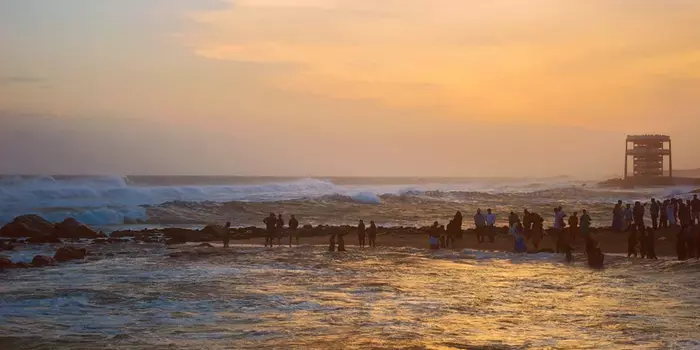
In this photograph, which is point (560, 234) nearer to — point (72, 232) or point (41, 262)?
point (41, 262)

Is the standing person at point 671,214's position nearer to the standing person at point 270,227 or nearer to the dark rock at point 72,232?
the standing person at point 270,227

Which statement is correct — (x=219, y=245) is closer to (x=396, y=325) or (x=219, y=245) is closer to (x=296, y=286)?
(x=296, y=286)

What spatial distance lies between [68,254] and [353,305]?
1218 cm

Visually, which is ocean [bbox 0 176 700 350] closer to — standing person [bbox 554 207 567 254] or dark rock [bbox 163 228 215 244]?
standing person [bbox 554 207 567 254]

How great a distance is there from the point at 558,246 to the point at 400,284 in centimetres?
831

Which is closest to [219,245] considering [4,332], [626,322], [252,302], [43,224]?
[43,224]

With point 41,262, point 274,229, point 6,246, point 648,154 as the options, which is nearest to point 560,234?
point 274,229

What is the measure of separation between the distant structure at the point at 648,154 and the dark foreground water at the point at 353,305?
61766 mm

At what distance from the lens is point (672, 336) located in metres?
11.0

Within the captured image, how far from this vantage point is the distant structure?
78062 mm

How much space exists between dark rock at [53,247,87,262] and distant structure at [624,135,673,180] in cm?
6594

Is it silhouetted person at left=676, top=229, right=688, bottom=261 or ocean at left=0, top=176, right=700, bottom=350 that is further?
silhouetted person at left=676, top=229, right=688, bottom=261

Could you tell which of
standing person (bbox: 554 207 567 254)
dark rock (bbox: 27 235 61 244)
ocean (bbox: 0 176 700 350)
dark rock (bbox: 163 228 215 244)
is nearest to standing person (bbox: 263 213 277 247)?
ocean (bbox: 0 176 700 350)

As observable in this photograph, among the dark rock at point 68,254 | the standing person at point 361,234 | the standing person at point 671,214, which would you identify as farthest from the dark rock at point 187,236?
the standing person at point 671,214
